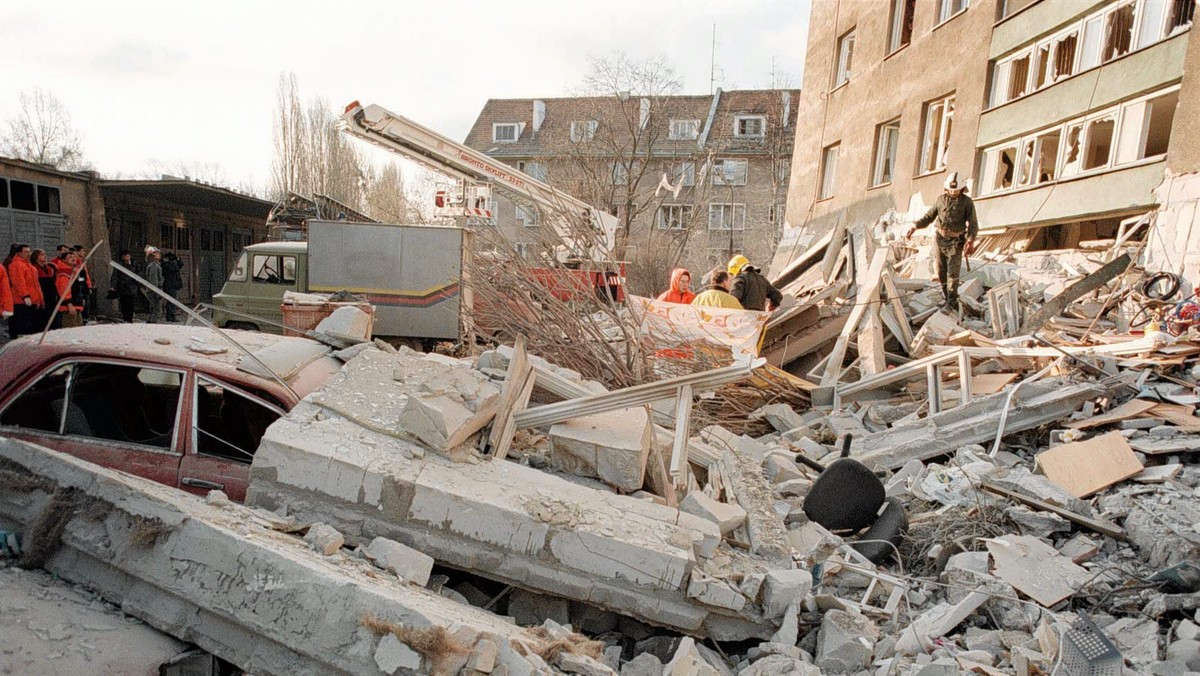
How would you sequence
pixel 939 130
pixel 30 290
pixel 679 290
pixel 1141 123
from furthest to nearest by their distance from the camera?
pixel 939 130 < pixel 30 290 < pixel 1141 123 < pixel 679 290

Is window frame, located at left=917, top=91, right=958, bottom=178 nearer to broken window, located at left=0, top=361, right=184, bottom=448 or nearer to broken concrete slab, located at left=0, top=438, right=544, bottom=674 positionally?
broken window, located at left=0, top=361, right=184, bottom=448

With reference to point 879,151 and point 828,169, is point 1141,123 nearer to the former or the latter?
point 879,151

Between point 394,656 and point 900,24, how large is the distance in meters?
18.0

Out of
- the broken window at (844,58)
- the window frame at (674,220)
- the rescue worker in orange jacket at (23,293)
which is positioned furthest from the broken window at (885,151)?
the rescue worker in orange jacket at (23,293)

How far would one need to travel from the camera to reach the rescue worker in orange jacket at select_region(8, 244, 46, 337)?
9578 mm

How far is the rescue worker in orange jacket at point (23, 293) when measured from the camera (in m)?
9.58

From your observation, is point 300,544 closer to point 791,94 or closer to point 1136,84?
point 1136,84

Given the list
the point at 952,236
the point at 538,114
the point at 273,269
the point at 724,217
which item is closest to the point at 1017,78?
the point at 952,236

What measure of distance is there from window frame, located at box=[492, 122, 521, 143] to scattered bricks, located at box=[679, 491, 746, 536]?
36.0m

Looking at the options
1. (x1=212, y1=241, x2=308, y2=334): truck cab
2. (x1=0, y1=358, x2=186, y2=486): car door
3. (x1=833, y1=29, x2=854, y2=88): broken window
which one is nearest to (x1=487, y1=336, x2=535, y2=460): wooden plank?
(x1=0, y1=358, x2=186, y2=486): car door

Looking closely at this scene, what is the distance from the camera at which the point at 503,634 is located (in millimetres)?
2289

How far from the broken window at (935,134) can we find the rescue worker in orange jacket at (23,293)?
1642cm

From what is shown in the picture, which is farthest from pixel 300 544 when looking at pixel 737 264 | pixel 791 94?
pixel 791 94

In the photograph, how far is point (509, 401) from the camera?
3516 mm
